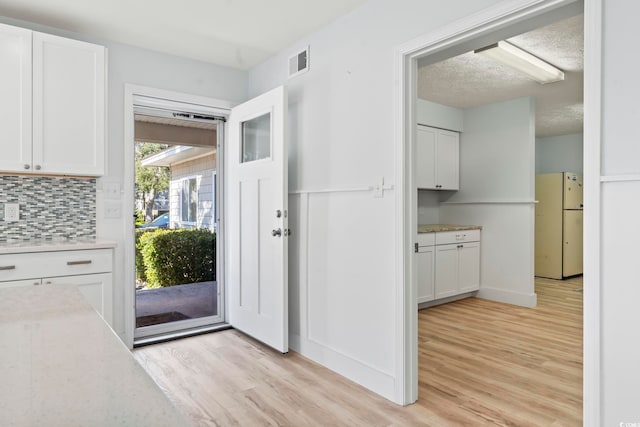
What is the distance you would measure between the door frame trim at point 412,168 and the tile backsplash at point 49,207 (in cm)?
239

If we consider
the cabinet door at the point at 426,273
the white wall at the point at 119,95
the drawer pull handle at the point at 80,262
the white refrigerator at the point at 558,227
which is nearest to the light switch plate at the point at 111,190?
the white wall at the point at 119,95

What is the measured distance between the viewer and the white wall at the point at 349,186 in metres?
2.48

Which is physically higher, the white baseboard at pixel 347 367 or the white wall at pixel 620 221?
the white wall at pixel 620 221

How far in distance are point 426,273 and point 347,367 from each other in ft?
6.89

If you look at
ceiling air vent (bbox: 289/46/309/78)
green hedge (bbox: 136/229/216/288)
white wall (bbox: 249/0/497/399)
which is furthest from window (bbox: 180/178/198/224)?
ceiling air vent (bbox: 289/46/309/78)

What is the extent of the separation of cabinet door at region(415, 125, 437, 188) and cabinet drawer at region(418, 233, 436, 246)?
0.73 m

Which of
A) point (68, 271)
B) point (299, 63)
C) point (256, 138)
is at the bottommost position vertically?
point (68, 271)

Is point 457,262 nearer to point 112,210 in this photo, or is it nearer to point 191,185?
point 191,185

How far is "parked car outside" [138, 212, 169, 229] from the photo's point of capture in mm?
4309

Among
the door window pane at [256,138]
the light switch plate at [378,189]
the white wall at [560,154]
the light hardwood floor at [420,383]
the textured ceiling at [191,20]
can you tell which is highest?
the textured ceiling at [191,20]

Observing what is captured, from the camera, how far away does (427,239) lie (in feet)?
15.1

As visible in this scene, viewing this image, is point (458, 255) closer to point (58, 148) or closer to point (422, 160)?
point (422, 160)

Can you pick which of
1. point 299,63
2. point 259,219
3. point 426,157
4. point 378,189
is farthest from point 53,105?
point 426,157

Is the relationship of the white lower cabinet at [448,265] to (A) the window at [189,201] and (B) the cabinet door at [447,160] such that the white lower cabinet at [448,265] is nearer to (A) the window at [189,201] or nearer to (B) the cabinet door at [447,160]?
(B) the cabinet door at [447,160]
